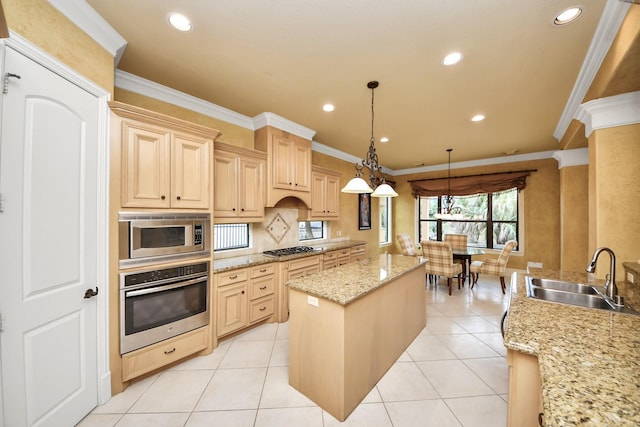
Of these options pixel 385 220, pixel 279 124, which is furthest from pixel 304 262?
pixel 385 220

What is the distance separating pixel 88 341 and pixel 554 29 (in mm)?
4050

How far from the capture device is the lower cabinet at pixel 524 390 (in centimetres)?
113

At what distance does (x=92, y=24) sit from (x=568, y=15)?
3308mm

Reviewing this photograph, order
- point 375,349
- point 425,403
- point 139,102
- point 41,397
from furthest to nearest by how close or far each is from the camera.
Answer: point 139,102 < point 375,349 < point 425,403 < point 41,397

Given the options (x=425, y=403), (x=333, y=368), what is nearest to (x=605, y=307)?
(x=425, y=403)

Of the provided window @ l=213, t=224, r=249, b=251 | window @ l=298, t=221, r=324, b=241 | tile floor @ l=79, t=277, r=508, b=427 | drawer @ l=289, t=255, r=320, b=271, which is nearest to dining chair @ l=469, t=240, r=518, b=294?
tile floor @ l=79, t=277, r=508, b=427

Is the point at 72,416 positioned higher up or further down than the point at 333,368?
further down

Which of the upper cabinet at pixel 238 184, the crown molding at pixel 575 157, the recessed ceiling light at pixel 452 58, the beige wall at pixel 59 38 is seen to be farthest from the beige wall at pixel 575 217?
the beige wall at pixel 59 38

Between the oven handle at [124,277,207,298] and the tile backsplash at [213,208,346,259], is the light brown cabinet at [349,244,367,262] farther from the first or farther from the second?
the oven handle at [124,277,207,298]

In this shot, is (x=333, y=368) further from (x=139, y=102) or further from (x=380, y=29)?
(x=139, y=102)

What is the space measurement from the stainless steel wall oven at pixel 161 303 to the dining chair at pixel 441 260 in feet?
12.4

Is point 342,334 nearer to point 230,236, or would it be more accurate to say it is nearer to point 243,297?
point 243,297

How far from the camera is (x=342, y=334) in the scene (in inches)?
65.1

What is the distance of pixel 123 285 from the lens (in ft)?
6.29
